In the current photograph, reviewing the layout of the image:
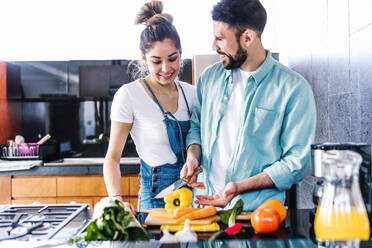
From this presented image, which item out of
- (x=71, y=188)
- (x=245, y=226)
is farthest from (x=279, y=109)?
(x=71, y=188)

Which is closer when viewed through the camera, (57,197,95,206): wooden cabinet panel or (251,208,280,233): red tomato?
(251,208,280,233): red tomato

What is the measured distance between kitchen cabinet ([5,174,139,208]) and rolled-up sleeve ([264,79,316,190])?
2.10 meters

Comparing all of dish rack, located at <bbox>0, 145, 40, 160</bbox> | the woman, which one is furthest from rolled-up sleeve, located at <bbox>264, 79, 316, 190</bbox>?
dish rack, located at <bbox>0, 145, 40, 160</bbox>

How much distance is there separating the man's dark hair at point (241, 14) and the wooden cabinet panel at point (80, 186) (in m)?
2.26

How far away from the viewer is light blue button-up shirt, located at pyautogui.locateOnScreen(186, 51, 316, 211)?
5.02ft

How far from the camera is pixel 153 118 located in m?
1.80

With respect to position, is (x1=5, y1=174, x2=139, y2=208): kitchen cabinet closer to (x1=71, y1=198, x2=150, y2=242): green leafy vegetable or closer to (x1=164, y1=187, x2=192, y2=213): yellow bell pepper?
(x1=164, y1=187, x2=192, y2=213): yellow bell pepper

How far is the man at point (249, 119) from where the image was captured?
153 cm

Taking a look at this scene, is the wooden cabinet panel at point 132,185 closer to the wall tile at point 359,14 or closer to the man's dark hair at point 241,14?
the man's dark hair at point 241,14

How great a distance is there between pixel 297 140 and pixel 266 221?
0.50m

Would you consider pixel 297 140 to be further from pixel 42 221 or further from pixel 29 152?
pixel 29 152

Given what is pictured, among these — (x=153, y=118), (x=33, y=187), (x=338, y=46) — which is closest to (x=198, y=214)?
(x=153, y=118)

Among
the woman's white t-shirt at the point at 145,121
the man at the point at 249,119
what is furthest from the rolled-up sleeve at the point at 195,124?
the woman's white t-shirt at the point at 145,121

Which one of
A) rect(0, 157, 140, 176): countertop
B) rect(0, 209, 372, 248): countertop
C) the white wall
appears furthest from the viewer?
the white wall
